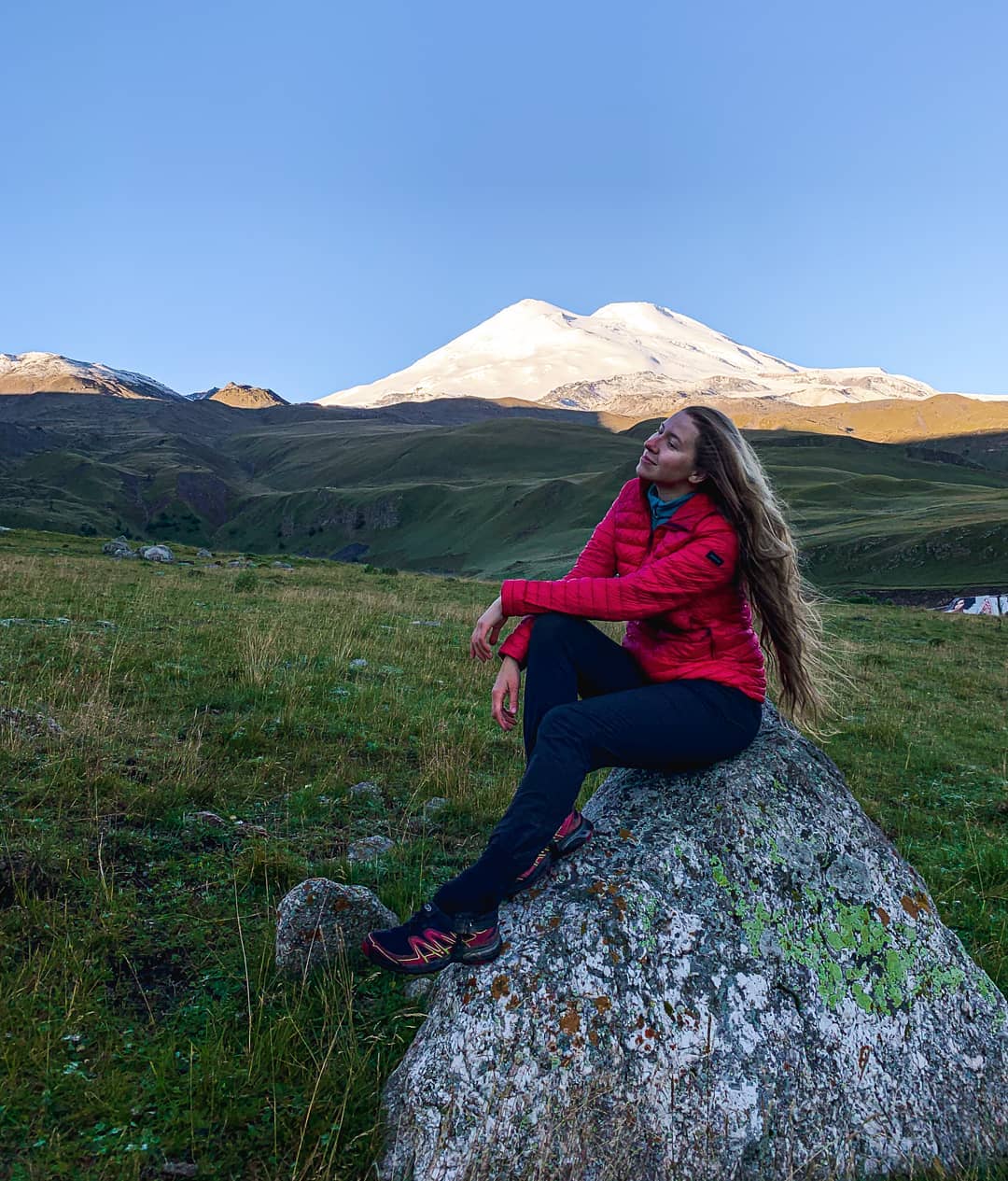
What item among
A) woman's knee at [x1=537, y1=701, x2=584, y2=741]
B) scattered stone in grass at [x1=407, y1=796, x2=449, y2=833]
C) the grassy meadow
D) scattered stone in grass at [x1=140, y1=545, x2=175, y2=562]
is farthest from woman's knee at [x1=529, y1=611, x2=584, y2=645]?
scattered stone in grass at [x1=140, y1=545, x2=175, y2=562]

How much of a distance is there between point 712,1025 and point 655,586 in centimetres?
210

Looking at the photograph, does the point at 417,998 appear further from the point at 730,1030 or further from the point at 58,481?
the point at 58,481

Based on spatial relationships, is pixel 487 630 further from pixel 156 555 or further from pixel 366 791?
pixel 156 555

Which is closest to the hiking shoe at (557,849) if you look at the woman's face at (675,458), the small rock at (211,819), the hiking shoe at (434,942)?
the hiking shoe at (434,942)

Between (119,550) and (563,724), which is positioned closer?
(563,724)

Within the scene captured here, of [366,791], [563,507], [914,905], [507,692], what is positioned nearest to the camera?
[914,905]

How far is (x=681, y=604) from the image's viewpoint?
436 cm

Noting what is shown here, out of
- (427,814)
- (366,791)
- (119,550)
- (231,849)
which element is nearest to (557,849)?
(231,849)

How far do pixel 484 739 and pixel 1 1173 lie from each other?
613 cm

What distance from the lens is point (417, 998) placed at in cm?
395

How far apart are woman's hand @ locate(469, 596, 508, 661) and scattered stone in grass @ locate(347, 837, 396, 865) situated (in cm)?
171

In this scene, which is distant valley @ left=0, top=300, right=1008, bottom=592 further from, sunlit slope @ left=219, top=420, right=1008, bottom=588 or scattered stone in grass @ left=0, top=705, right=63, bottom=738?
scattered stone in grass @ left=0, top=705, right=63, bottom=738

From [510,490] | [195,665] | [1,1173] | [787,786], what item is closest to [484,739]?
[195,665]

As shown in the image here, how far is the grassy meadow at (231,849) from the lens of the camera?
3141 millimetres
